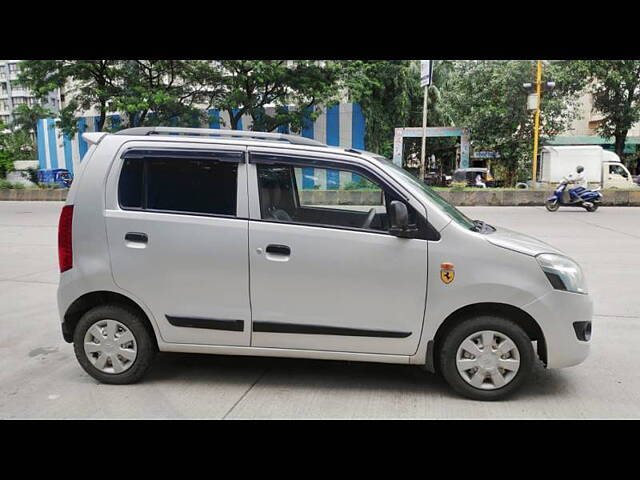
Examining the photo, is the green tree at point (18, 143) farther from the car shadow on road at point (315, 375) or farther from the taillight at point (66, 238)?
the car shadow on road at point (315, 375)

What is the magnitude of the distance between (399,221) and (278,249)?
862 mm

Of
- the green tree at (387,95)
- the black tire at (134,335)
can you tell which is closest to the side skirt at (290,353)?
the black tire at (134,335)

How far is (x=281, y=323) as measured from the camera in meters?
3.64

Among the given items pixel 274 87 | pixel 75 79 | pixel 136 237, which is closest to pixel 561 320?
pixel 136 237

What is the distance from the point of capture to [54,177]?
29641 mm

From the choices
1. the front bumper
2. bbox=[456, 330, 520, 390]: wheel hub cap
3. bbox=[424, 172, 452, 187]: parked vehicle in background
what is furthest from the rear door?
bbox=[424, 172, 452, 187]: parked vehicle in background

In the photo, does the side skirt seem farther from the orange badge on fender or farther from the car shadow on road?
the orange badge on fender

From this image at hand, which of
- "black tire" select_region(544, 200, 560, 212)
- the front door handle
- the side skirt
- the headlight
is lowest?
the side skirt

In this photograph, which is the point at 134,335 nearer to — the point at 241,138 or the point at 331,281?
the point at 331,281

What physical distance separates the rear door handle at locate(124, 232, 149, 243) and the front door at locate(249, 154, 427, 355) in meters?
0.78

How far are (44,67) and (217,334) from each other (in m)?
21.4

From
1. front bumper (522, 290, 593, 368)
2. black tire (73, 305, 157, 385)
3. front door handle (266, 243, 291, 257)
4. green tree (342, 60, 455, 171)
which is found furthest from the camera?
green tree (342, 60, 455, 171)

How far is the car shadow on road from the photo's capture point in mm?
3844

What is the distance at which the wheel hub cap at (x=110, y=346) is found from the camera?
12.5ft
